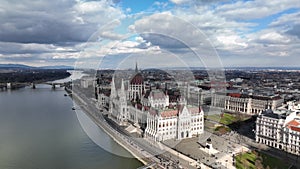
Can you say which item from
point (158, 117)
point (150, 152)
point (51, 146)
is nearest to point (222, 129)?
point (158, 117)

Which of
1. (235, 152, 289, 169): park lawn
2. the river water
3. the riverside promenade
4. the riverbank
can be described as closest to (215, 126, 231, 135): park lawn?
(235, 152, 289, 169): park lawn

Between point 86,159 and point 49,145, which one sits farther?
point 49,145

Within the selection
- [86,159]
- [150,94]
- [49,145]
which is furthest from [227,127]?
[49,145]

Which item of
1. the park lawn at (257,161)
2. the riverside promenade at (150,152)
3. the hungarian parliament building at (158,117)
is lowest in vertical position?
the park lawn at (257,161)

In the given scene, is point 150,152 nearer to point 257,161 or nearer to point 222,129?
point 257,161

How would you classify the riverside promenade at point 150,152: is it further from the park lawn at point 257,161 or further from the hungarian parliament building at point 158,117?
the park lawn at point 257,161

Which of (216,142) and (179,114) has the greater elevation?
(179,114)

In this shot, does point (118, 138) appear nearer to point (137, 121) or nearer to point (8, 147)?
point (137, 121)

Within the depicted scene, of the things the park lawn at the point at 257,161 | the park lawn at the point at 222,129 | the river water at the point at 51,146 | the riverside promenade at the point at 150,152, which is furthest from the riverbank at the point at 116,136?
the park lawn at the point at 222,129
